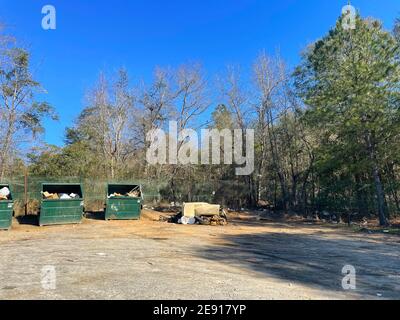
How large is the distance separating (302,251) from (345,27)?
13874 mm

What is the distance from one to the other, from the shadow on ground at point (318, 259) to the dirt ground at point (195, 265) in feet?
0.07

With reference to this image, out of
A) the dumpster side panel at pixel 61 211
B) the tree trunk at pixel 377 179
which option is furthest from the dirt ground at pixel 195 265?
the tree trunk at pixel 377 179

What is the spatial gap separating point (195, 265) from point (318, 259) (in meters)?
3.43

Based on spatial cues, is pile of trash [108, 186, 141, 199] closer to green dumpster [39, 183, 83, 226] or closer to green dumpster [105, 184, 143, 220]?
green dumpster [105, 184, 143, 220]

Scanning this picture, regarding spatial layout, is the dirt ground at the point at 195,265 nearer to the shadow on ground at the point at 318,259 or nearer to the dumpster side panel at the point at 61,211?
the shadow on ground at the point at 318,259

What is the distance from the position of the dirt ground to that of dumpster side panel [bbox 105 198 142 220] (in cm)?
426

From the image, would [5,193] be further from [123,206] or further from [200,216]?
[200,216]

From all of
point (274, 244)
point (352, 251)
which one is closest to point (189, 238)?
point (274, 244)

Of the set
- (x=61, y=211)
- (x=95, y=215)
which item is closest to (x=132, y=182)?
(x=95, y=215)

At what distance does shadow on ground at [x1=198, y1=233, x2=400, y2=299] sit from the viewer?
6654 millimetres

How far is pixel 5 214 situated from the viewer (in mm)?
14844

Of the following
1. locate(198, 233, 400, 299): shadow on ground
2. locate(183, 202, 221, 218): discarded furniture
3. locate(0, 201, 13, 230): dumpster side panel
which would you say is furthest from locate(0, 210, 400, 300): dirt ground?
locate(183, 202, 221, 218): discarded furniture

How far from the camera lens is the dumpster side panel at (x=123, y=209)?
18469 millimetres

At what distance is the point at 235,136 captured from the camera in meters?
32.0
